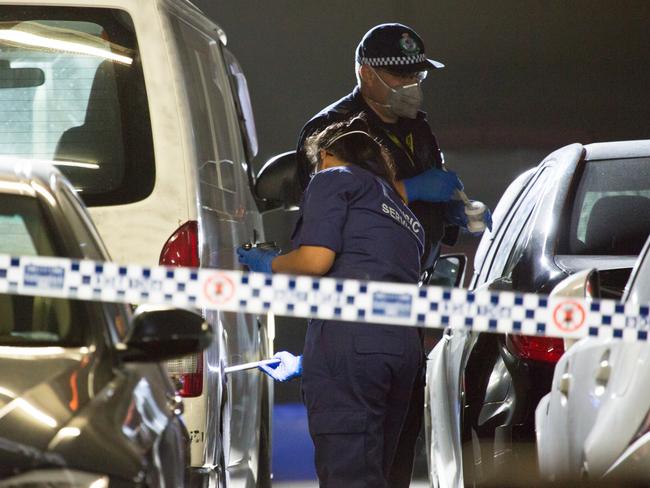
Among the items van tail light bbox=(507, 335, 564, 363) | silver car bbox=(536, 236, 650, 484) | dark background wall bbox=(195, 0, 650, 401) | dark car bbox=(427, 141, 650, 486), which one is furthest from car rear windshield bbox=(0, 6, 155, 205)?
dark background wall bbox=(195, 0, 650, 401)

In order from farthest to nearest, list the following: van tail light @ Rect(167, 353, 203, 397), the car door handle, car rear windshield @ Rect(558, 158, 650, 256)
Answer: car rear windshield @ Rect(558, 158, 650, 256) < van tail light @ Rect(167, 353, 203, 397) < the car door handle

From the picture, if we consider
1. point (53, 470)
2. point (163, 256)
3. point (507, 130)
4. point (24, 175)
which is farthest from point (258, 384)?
point (507, 130)

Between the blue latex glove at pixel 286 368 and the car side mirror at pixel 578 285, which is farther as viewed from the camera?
the blue latex glove at pixel 286 368

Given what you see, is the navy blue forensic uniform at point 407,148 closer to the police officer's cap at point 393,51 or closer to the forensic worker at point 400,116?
the forensic worker at point 400,116

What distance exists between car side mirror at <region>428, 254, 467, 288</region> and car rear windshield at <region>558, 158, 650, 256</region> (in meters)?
0.92

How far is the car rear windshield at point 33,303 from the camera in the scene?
13.7 feet

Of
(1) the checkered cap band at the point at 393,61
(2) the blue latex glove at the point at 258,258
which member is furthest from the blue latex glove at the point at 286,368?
(1) the checkered cap band at the point at 393,61

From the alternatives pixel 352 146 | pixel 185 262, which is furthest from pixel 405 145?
pixel 185 262

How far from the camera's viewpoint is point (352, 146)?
5.66 meters

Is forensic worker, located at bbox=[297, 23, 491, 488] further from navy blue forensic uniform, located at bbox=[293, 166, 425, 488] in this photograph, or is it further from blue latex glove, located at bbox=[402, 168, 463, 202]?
navy blue forensic uniform, located at bbox=[293, 166, 425, 488]

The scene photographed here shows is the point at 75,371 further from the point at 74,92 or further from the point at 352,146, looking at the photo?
the point at 74,92

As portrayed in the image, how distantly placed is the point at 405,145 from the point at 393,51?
39 centimetres

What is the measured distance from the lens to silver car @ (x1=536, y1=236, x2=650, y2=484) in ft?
12.2

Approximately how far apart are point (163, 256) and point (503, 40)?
898 centimetres
